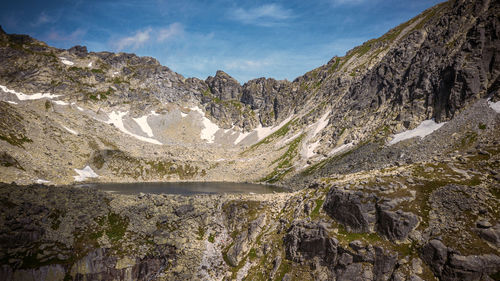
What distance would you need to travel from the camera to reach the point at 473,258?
20.8 m

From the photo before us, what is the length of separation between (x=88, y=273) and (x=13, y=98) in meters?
189

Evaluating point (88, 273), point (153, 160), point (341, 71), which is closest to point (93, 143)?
point (153, 160)

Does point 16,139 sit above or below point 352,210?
above

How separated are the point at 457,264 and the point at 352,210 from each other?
9948mm

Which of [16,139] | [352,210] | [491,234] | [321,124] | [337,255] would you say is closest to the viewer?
[491,234]

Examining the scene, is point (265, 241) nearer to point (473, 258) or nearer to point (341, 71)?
point (473, 258)

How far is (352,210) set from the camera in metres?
28.8

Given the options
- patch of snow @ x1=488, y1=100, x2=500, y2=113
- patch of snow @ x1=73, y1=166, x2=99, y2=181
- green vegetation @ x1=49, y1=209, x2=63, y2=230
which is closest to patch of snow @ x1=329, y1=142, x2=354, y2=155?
patch of snow @ x1=488, y1=100, x2=500, y2=113

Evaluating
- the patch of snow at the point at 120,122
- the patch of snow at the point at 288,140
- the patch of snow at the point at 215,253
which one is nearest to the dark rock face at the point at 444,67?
the patch of snow at the point at 288,140

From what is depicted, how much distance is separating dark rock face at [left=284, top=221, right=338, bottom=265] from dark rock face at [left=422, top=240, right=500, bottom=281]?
8.67 m

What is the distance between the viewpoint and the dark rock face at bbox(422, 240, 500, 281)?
20094 mm

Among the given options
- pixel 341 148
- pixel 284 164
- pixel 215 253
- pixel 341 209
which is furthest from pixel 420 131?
pixel 215 253

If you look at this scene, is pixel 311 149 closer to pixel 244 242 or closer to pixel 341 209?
pixel 244 242

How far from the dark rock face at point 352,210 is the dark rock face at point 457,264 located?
5913mm
